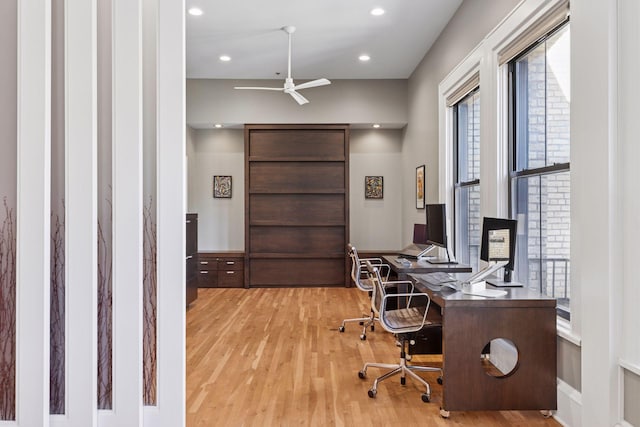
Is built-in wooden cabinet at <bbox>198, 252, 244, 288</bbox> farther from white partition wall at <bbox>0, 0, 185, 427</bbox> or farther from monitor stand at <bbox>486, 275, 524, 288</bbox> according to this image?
white partition wall at <bbox>0, 0, 185, 427</bbox>

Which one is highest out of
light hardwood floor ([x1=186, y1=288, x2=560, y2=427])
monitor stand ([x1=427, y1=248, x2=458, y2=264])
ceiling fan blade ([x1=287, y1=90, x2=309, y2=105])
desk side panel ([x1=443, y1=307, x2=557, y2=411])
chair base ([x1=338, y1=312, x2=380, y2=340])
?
ceiling fan blade ([x1=287, y1=90, x2=309, y2=105])

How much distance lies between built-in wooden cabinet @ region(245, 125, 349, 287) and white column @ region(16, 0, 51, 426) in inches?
188

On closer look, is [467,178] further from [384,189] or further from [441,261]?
[384,189]

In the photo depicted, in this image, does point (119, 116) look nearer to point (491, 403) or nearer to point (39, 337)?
point (39, 337)

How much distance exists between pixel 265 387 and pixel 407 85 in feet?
17.5

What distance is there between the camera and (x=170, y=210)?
7.32 ft

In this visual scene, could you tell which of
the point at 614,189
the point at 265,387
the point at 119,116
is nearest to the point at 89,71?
the point at 119,116

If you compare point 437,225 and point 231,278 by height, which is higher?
point 437,225

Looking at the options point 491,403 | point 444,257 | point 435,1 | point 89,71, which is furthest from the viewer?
point 444,257

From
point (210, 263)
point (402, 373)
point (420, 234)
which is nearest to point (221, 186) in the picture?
point (210, 263)

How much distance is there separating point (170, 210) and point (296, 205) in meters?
4.81

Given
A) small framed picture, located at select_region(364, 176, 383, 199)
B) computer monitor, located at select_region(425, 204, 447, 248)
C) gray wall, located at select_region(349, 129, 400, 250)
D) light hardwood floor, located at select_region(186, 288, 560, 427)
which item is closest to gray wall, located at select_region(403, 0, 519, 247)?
gray wall, located at select_region(349, 129, 400, 250)

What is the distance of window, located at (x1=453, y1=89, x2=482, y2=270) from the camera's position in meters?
4.30

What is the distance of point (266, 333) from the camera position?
14.4 ft
